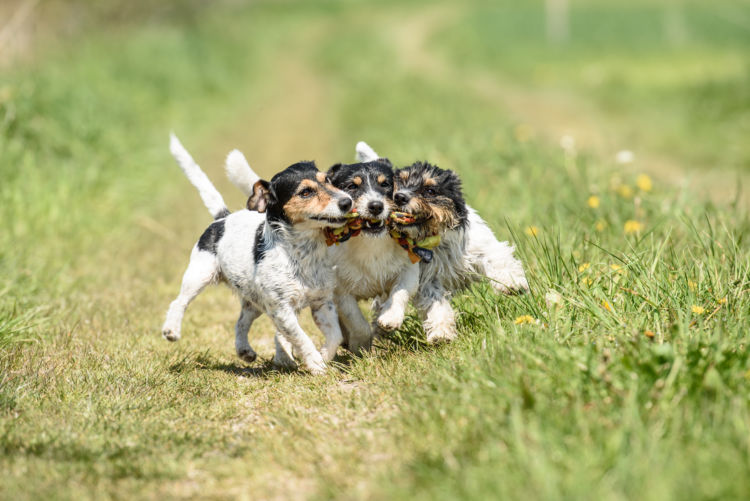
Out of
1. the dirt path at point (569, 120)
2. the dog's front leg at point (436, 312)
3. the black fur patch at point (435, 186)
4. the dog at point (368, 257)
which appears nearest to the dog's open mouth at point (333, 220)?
the dog at point (368, 257)

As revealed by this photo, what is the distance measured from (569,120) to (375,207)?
12.6 m

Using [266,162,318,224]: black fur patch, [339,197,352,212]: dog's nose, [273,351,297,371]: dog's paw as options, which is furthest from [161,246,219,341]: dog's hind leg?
[339,197,352,212]: dog's nose

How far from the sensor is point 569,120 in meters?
16.3

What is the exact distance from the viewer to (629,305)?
13.8 feet

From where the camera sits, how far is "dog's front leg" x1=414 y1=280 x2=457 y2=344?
15.2 feet

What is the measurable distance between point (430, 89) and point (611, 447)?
555 inches

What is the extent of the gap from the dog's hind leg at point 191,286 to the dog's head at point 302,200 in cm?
83

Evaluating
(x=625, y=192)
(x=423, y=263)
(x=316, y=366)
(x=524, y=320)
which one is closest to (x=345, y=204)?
(x=423, y=263)

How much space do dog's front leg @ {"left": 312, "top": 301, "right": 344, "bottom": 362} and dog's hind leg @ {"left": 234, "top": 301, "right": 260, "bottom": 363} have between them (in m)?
0.75

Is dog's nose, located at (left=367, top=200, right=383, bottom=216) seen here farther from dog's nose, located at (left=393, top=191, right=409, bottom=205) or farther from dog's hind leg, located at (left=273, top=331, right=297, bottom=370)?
dog's hind leg, located at (left=273, top=331, right=297, bottom=370)

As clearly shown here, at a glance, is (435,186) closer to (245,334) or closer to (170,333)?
(245,334)

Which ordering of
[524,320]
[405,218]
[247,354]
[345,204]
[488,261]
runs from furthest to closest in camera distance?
[247,354]
[488,261]
[405,218]
[345,204]
[524,320]

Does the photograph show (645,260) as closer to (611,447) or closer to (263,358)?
(611,447)

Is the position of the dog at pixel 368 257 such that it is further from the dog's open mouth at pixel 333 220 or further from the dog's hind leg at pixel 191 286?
the dog's hind leg at pixel 191 286
